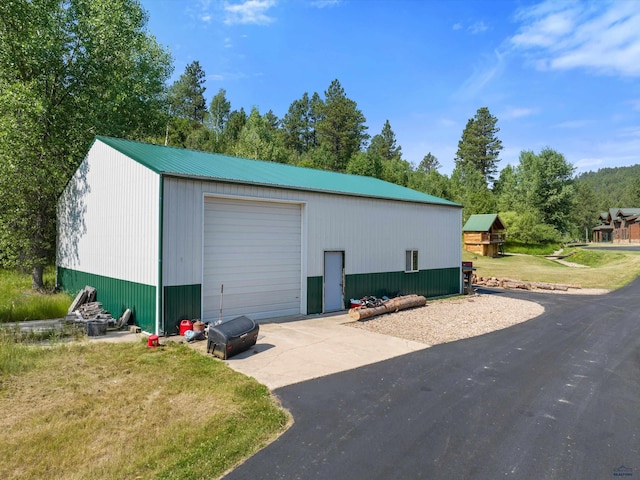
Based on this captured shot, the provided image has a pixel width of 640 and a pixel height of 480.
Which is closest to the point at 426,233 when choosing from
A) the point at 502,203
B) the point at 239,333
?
the point at 239,333

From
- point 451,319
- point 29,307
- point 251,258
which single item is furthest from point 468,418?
point 29,307

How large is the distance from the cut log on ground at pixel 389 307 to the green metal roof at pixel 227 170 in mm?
4330

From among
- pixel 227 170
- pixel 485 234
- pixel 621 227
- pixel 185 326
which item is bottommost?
pixel 185 326

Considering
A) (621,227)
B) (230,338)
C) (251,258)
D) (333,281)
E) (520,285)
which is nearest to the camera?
(230,338)

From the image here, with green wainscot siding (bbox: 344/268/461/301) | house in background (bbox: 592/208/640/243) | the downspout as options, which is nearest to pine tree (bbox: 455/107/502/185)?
house in background (bbox: 592/208/640/243)

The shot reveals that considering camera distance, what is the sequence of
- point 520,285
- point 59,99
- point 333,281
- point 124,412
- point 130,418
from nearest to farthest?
point 130,418, point 124,412, point 333,281, point 59,99, point 520,285

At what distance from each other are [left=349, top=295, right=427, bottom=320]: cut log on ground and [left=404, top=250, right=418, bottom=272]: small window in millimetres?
1973

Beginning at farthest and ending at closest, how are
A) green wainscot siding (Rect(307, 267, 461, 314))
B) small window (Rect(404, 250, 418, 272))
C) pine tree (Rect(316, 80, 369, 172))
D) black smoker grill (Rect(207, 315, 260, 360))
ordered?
pine tree (Rect(316, 80, 369, 172)) < small window (Rect(404, 250, 418, 272)) < green wainscot siding (Rect(307, 267, 461, 314)) < black smoker grill (Rect(207, 315, 260, 360))

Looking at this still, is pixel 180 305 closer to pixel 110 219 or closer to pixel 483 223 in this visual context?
pixel 110 219

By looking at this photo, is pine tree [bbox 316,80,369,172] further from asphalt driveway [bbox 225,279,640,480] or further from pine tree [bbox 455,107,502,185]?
asphalt driveway [bbox 225,279,640,480]

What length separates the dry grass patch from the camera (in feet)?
14.7

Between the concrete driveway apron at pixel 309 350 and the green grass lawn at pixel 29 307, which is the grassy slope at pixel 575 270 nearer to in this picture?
the concrete driveway apron at pixel 309 350

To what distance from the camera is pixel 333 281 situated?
14508mm

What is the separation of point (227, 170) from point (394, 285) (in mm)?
8619
